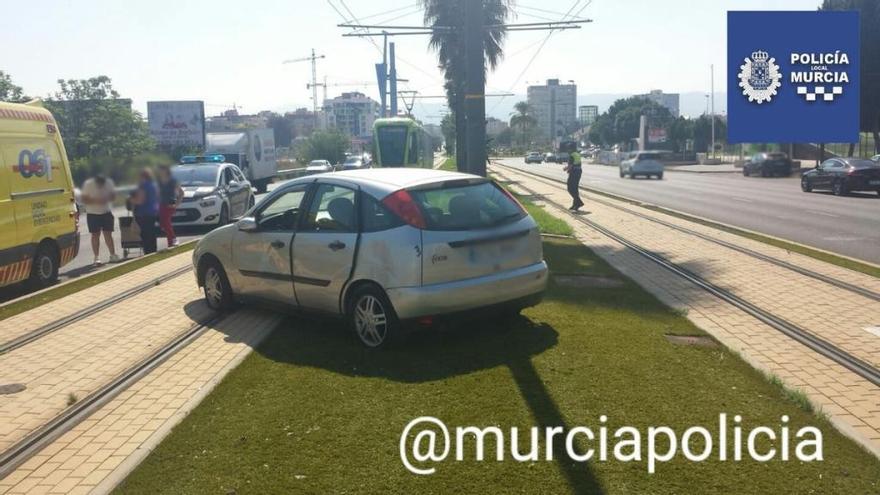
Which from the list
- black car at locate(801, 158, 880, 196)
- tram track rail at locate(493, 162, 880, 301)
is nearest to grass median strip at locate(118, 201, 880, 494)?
tram track rail at locate(493, 162, 880, 301)

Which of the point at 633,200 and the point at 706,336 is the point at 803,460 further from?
the point at 633,200

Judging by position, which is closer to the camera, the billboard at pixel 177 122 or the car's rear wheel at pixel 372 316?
the billboard at pixel 177 122

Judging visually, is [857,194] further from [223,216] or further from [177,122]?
[177,122]

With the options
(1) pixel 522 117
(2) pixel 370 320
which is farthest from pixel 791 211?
(1) pixel 522 117

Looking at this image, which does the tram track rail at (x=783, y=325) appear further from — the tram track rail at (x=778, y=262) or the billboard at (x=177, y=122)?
the billboard at (x=177, y=122)

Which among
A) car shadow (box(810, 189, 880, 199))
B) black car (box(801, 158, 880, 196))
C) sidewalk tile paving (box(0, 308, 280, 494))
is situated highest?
black car (box(801, 158, 880, 196))

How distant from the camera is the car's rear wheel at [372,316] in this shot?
677 centimetres

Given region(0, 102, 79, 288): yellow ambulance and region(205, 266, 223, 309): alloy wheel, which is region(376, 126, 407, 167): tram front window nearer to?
region(0, 102, 79, 288): yellow ambulance

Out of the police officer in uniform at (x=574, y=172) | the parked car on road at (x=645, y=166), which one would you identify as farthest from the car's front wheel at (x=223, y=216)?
the parked car on road at (x=645, y=166)

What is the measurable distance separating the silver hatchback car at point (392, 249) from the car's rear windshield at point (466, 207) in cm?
1

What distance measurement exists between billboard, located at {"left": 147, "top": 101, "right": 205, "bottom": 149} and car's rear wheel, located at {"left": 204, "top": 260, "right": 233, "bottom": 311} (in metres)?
4.00

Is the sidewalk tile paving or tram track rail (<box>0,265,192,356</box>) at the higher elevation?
tram track rail (<box>0,265,192,356</box>)

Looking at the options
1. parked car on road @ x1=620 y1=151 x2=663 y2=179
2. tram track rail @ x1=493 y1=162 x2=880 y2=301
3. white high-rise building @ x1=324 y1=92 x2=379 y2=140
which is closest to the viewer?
tram track rail @ x1=493 y1=162 x2=880 y2=301

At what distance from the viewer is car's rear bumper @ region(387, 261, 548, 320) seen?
6.58 metres
